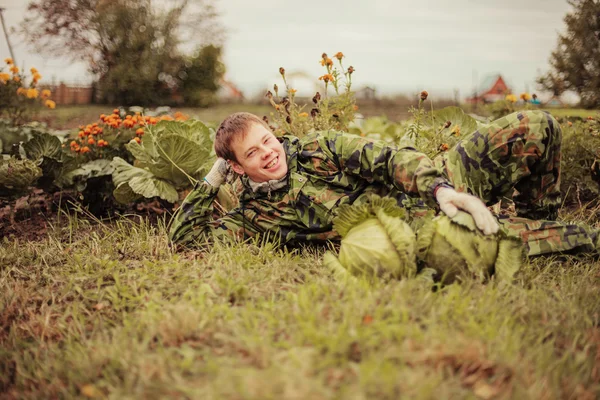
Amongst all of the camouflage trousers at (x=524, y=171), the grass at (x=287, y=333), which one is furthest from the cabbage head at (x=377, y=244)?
the camouflage trousers at (x=524, y=171)

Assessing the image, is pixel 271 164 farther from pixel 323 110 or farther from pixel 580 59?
pixel 580 59

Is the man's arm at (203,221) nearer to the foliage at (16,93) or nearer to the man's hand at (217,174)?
the man's hand at (217,174)

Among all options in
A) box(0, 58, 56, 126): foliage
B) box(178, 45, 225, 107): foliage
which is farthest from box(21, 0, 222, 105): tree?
box(0, 58, 56, 126): foliage

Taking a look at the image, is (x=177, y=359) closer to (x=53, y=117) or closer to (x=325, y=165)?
(x=325, y=165)

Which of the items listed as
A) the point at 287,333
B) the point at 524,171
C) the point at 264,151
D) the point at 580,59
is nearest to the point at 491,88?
the point at 580,59

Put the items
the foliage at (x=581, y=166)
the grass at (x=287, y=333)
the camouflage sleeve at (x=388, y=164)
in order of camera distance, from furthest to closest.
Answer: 1. the foliage at (x=581, y=166)
2. the camouflage sleeve at (x=388, y=164)
3. the grass at (x=287, y=333)

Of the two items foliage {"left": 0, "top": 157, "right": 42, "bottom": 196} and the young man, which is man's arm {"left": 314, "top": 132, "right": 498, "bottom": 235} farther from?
foliage {"left": 0, "top": 157, "right": 42, "bottom": 196}

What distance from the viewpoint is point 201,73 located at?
17.0 meters

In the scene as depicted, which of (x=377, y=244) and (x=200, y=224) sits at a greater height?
(x=377, y=244)

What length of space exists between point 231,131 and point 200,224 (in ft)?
2.29

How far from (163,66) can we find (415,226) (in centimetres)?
1612

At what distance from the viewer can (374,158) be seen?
2.36 metres

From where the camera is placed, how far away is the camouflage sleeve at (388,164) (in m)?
2.13

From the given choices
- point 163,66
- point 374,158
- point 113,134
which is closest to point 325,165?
point 374,158
